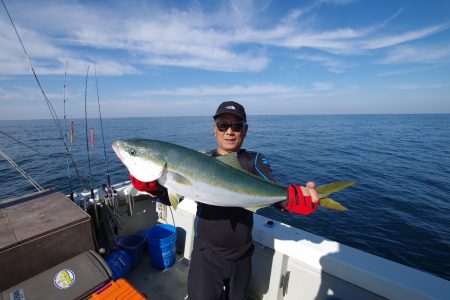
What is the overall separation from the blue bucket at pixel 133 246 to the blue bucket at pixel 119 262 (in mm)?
157

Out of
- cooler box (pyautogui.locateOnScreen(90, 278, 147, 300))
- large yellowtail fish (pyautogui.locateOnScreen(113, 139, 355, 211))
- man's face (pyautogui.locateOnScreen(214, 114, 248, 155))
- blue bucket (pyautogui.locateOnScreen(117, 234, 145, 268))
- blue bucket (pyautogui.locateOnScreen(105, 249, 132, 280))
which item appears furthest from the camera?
blue bucket (pyautogui.locateOnScreen(117, 234, 145, 268))

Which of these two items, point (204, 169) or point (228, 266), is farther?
point (228, 266)

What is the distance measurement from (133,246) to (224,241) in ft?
11.2

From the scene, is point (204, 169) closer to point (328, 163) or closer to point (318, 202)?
point (318, 202)

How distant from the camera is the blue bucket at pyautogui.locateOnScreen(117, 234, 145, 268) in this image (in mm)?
5320

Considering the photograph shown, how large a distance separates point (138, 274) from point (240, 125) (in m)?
4.38

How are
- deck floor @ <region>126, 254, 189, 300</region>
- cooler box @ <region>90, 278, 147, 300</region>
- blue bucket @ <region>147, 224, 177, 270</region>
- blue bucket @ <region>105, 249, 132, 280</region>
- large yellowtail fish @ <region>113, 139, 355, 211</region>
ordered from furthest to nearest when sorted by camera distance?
blue bucket @ <region>147, 224, 177, 270</region> < blue bucket @ <region>105, 249, 132, 280</region> < deck floor @ <region>126, 254, 189, 300</region> < cooler box @ <region>90, 278, 147, 300</region> < large yellowtail fish @ <region>113, 139, 355, 211</region>

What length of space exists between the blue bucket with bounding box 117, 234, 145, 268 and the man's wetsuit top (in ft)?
9.24

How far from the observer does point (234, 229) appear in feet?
10.4

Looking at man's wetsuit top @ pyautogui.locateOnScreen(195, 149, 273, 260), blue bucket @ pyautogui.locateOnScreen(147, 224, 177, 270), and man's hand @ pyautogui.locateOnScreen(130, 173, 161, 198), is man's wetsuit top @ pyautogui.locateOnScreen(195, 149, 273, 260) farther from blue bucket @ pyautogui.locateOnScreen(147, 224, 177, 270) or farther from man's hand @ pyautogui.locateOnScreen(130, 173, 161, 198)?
blue bucket @ pyautogui.locateOnScreen(147, 224, 177, 270)

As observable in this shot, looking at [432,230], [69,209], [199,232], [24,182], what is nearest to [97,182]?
[24,182]

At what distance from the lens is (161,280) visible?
5016 millimetres

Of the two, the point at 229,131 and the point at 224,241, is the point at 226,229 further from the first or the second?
the point at 229,131

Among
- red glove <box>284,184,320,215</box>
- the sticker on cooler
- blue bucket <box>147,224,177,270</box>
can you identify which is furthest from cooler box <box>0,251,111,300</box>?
red glove <box>284,184,320,215</box>
